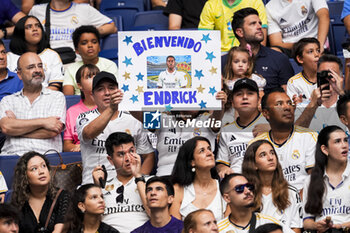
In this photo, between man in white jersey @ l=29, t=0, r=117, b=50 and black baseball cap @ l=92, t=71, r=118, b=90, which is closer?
black baseball cap @ l=92, t=71, r=118, b=90

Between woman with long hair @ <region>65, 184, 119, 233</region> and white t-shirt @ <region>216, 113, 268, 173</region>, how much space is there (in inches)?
39.3

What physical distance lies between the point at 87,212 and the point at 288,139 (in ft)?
5.08

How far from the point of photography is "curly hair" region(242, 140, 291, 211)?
17.6ft

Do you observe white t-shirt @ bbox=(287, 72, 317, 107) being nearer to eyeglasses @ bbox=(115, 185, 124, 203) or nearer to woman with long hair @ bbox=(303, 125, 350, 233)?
woman with long hair @ bbox=(303, 125, 350, 233)

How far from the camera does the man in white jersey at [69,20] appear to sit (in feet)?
26.6

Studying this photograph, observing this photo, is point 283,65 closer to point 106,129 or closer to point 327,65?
point 327,65

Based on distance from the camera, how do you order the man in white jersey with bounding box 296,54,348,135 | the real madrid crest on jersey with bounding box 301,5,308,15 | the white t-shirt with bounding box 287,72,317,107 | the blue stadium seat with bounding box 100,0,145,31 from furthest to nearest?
1. the blue stadium seat with bounding box 100,0,145,31
2. the real madrid crest on jersey with bounding box 301,5,308,15
3. the white t-shirt with bounding box 287,72,317,107
4. the man in white jersey with bounding box 296,54,348,135

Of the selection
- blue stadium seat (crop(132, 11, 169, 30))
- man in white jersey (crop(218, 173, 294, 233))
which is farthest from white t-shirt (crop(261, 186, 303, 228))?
blue stadium seat (crop(132, 11, 169, 30))

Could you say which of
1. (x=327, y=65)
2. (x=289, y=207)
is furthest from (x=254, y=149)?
(x=327, y=65)

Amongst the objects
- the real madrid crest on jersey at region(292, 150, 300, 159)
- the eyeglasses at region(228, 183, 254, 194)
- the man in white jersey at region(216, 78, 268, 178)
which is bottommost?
the eyeglasses at region(228, 183, 254, 194)

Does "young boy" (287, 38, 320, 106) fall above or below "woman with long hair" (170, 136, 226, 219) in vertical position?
above

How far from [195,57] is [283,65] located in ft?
5.37

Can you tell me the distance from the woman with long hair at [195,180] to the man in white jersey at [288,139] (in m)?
0.46

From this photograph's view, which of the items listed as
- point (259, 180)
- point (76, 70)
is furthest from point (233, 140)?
point (76, 70)
